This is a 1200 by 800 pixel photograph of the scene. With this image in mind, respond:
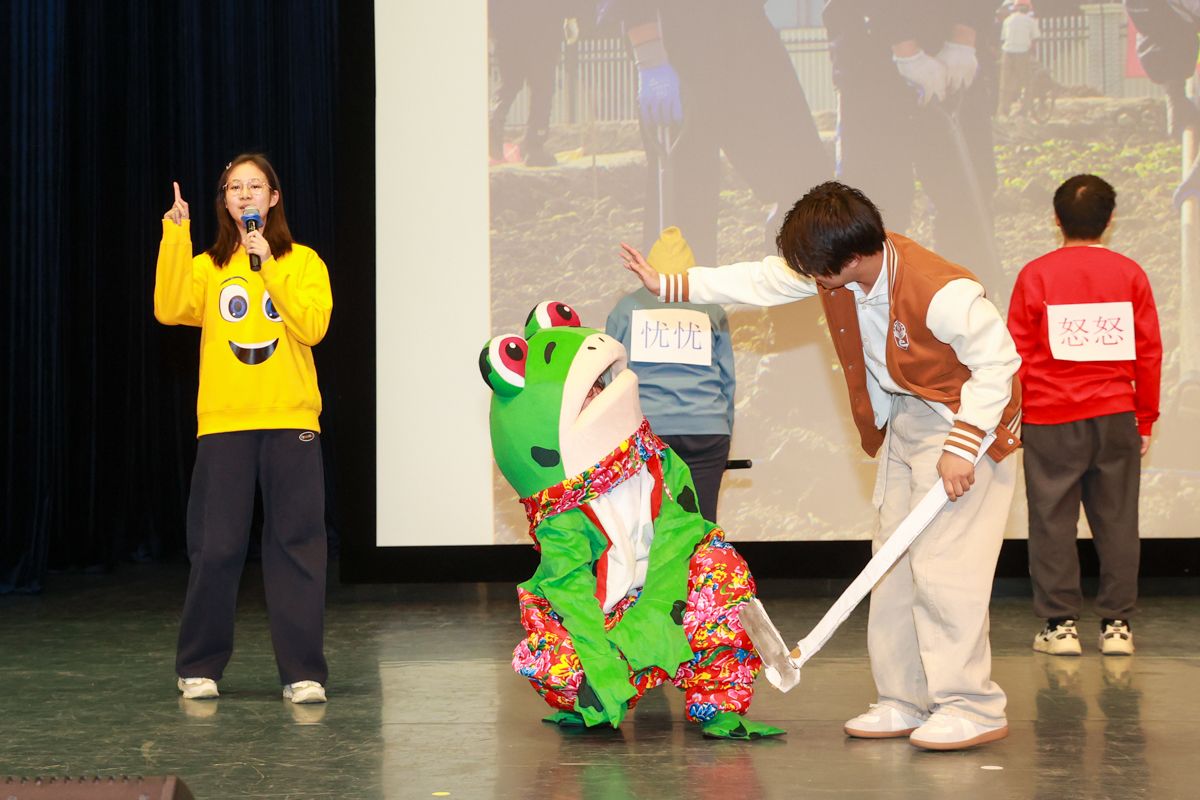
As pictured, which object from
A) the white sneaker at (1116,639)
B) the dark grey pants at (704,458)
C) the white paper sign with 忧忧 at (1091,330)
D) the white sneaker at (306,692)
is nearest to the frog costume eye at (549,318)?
the dark grey pants at (704,458)

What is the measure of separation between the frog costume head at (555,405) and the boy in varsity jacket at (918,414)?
9.4 inches

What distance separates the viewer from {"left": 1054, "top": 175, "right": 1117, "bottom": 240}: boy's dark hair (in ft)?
13.6

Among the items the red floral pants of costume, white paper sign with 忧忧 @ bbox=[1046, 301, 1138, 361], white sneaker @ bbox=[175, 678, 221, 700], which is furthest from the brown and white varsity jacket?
white sneaker @ bbox=[175, 678, 221, 700]

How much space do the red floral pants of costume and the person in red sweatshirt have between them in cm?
160

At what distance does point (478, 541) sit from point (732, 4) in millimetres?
2498

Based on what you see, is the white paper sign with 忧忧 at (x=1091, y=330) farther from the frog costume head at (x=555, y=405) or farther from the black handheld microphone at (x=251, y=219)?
the black handheld microphone at (x=251, y=219)

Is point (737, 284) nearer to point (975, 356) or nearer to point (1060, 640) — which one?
point (975, 356)

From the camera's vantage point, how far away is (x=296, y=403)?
347 cm

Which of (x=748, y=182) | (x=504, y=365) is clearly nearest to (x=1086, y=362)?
(x=748, y=182)

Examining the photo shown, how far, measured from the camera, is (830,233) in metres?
2.75

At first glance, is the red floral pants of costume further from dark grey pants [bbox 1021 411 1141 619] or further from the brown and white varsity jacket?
dark grey pants [bbox 1021 411 1141 619]

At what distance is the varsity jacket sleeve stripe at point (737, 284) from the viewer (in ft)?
10.1

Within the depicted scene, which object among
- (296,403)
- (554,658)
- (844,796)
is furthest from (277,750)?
(844,796)

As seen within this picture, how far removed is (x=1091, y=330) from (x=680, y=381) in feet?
4.35
